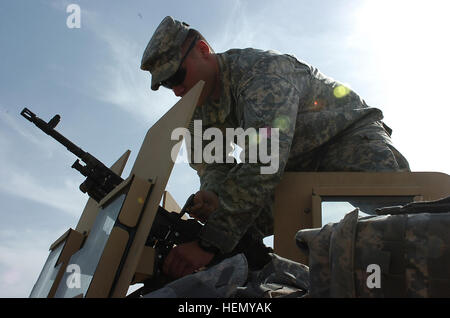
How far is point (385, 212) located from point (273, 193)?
108 cm

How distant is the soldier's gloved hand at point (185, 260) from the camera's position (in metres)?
2.10

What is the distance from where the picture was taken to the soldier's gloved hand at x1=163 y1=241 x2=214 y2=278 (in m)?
2.10

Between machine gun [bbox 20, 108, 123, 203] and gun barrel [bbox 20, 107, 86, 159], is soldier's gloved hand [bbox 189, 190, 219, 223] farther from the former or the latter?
gun barrel [bbox 20, 107, 86, 159]

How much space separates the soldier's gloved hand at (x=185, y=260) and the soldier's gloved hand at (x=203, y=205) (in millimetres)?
470

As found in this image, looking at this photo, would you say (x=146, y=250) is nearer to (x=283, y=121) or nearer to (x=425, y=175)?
(x=283, y=121)

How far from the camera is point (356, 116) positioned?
3070 millimetres

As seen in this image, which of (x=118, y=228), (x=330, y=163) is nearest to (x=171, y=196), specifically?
(x=330, y=163)

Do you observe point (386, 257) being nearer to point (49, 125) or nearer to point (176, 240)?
point (176, 240)

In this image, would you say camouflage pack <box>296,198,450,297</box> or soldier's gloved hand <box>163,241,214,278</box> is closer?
camouflage pack <box>296,198,450,297</box>

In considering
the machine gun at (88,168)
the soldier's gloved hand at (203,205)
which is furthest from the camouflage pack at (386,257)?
the machine gun at (88,168)

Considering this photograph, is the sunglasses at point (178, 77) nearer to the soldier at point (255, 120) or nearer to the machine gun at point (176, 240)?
the soldier at point (255, 120)

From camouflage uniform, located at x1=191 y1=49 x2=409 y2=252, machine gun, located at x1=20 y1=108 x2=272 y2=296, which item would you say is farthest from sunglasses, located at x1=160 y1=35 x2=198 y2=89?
machine gun, located at x1=20 y1=108 x2=272 y2=296
